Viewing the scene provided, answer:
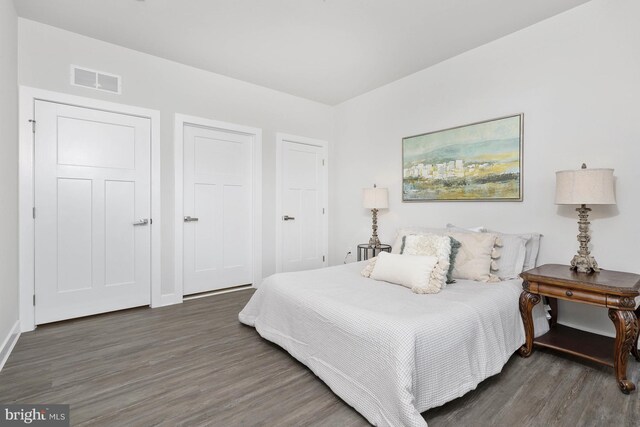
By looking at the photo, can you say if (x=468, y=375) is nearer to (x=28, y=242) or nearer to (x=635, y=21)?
(x=635, y=21)

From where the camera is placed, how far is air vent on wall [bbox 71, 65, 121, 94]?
2.84m

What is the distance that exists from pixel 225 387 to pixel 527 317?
205 cm

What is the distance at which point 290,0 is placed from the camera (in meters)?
2.37

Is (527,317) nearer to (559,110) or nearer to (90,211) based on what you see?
(559,110)

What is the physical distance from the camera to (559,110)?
2.55 m

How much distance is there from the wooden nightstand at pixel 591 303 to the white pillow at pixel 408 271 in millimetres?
664

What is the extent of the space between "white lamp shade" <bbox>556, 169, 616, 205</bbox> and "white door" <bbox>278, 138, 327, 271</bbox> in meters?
3.04

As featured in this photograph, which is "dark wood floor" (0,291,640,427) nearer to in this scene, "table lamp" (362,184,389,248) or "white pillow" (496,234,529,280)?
"white pillow" (496,234,529,280)

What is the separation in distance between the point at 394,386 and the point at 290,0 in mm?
2647

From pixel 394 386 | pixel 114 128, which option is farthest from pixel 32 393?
pixel 114 128

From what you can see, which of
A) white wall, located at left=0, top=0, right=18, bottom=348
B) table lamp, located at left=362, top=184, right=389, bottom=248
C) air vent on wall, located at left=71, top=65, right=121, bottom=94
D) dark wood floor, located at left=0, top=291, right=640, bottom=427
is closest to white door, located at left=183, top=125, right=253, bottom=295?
air vent on wall, located at left=71, top=65, right=121, bottom=94

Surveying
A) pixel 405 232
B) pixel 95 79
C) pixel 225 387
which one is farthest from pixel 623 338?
pixel 95 79

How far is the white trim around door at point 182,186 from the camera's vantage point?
11.1 feet

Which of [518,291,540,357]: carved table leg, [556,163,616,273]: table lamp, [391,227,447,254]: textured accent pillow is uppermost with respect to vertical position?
[556,163,616,273]: table lamp
